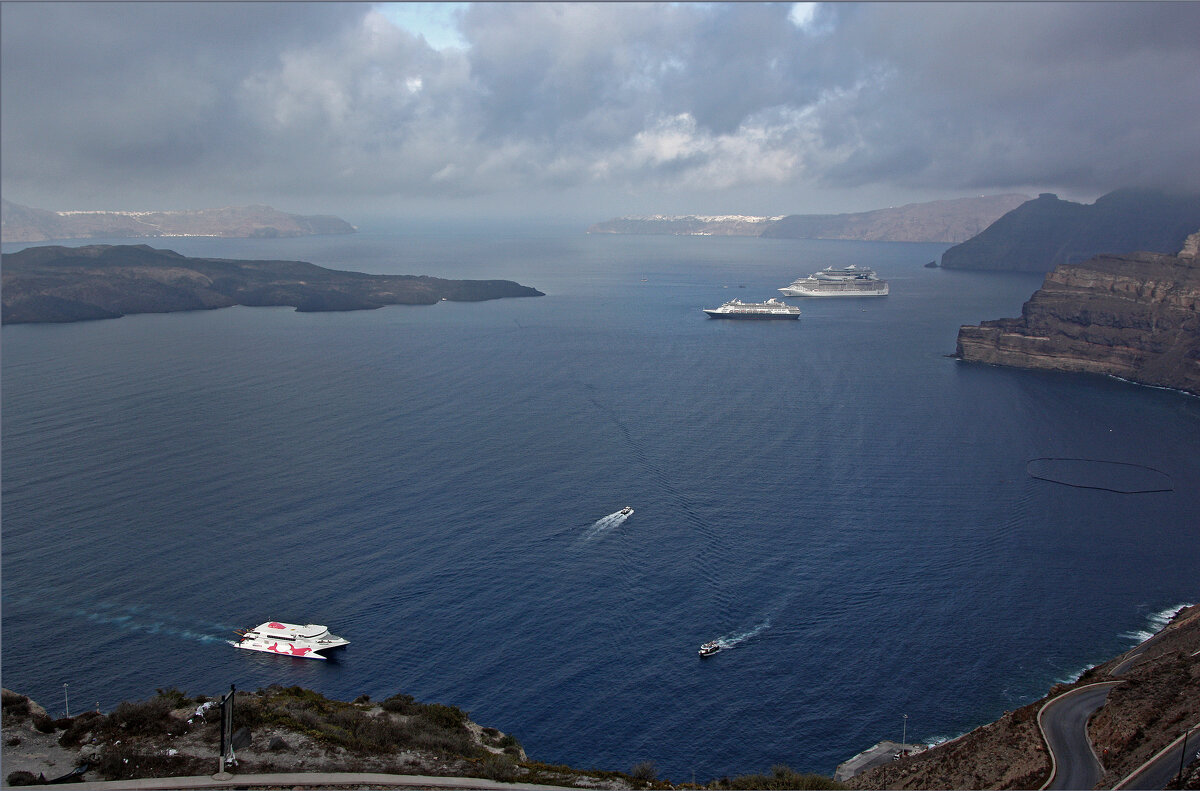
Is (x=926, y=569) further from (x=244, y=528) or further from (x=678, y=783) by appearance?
(x=244, y=528)

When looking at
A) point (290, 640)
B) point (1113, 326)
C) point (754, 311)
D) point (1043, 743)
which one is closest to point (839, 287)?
point (754, 311)

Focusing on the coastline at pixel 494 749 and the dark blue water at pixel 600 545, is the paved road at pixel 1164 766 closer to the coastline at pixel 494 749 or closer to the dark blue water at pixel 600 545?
the coastline at pixel 494 749

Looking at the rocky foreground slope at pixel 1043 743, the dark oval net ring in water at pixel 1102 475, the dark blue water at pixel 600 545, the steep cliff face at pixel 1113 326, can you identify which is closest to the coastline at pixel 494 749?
the rocky foreground slope at pixel 1043 743

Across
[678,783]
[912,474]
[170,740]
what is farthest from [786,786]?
[912,474]

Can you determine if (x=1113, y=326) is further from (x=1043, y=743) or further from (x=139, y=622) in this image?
(x=139, y=622)

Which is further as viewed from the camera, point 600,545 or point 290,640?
point 600,545

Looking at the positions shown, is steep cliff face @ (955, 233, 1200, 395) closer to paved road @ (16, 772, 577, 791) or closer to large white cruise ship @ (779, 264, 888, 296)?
large white cruise ship @ (779, 264, 888, 296)

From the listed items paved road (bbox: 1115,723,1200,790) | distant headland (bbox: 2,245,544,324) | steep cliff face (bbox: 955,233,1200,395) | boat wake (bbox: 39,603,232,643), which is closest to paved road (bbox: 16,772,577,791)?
paved road (bbox: 1115,723,1200,790)
